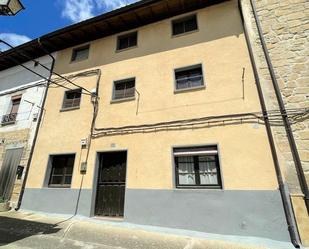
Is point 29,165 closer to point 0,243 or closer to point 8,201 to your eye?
point 8,201

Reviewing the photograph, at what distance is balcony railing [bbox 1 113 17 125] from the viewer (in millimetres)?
10355

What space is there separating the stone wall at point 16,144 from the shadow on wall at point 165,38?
3.81m

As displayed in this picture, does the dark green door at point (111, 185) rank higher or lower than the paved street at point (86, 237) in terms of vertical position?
higher

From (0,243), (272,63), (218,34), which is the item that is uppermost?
(218,34)

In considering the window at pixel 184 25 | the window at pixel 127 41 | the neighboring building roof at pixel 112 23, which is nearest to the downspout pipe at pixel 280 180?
the window at pixel 184 25

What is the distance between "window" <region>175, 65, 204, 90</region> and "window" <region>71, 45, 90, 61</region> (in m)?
5.47

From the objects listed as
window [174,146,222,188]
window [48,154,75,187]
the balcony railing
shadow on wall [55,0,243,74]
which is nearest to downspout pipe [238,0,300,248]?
window [174,146,222,188]

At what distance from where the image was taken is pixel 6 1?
3500mm

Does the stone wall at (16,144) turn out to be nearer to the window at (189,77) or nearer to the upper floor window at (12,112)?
the upper floor window at (12,112)

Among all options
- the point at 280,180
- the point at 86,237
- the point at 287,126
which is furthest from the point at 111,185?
the point at 287,126

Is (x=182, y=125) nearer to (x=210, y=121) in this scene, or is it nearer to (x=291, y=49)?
(x=210, y=121)

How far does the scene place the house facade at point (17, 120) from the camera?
866 cm

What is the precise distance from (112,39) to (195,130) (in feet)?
21.5

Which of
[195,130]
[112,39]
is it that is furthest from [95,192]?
[112,39]
